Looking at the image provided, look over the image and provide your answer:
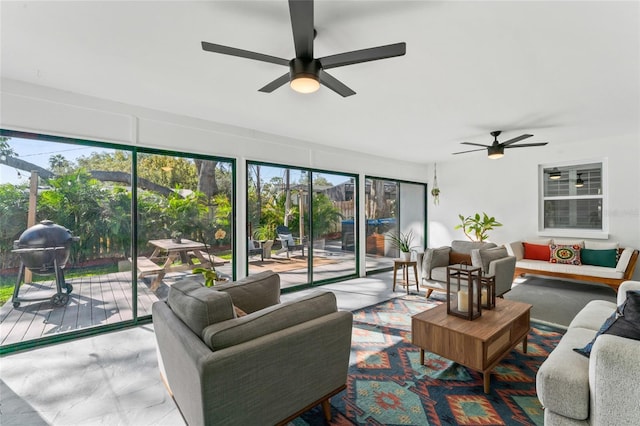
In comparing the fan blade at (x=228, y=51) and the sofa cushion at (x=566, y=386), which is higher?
the fan blade at (x=228, y=51)

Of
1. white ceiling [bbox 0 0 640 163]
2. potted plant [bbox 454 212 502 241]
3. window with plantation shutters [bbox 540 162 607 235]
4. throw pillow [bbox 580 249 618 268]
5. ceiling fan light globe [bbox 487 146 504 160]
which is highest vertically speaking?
white ceiling [bbox 0 0 640 163]

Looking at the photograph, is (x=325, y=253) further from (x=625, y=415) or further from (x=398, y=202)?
(x=625, y=415)

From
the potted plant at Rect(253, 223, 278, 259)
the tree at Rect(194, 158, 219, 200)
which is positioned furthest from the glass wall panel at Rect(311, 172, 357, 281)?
the tree at Rect(194, 158, 219, 200)

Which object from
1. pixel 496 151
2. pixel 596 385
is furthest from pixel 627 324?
pixel 496 151

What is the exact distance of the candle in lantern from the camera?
2.57 meters

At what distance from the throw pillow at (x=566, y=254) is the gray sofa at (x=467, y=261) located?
147 centimetres

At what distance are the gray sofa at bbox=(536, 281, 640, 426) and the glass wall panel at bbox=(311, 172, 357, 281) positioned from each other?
3900 millimetres

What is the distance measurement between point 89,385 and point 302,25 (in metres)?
2.94

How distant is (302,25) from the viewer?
1639mm

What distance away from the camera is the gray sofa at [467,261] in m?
4.08

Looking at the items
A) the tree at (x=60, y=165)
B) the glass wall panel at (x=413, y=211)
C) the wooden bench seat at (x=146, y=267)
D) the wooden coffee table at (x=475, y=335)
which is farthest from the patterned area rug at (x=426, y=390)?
the glass wall panel at (x=413, y=211)

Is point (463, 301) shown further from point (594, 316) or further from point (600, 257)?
point (600, 257)

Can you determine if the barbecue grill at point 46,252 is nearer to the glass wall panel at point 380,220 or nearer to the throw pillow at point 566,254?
the glass wall panel at point 380,220

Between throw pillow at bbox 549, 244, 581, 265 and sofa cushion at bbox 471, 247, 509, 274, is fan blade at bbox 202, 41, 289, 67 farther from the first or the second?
throw pillow at bbox 549, 244, 581, 265
